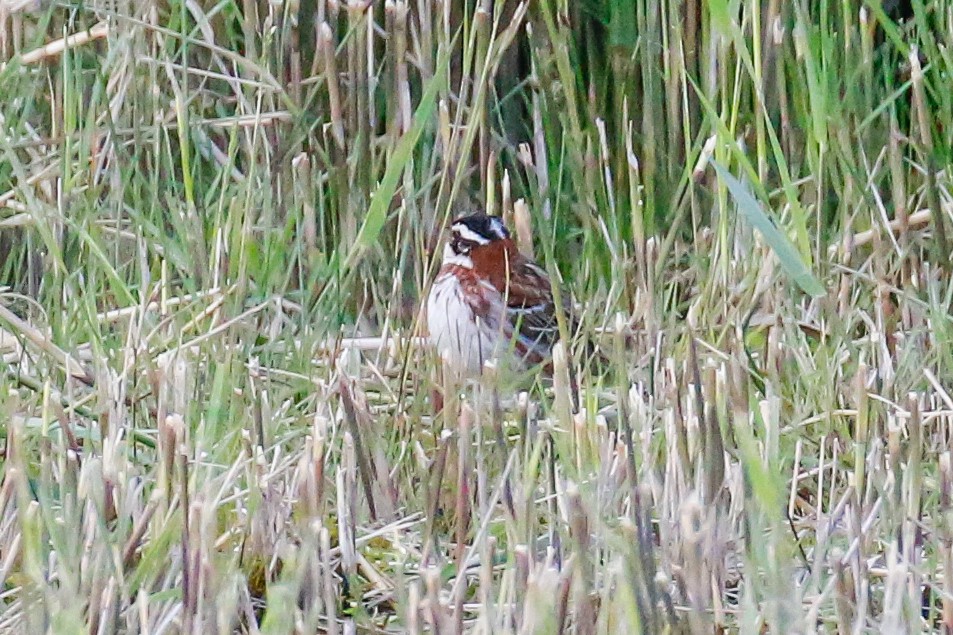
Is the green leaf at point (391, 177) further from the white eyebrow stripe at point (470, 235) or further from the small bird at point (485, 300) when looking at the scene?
the white eyebrow stripe at point (470, 235)

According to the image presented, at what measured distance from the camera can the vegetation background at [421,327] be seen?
238 cm

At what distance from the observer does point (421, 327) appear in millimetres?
3791

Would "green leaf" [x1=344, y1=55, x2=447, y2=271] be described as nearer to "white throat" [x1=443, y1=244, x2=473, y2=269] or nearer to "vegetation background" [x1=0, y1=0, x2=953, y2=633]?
"vegetation background" [x1=0, y1=0, x2=953, y2=633]

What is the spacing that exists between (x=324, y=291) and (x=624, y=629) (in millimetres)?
1657

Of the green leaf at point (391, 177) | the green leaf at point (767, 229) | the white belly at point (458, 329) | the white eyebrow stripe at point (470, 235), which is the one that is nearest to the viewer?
the green leaf at point (767, 229)

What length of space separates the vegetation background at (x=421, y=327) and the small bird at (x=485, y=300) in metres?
0.10

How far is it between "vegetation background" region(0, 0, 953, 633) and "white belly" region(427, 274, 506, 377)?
99 millimetres

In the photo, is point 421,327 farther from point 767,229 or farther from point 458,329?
point 767,229

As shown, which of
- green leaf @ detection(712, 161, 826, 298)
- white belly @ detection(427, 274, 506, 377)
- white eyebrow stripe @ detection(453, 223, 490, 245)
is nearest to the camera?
green leaf @ detection(712, 161, 826, 298)

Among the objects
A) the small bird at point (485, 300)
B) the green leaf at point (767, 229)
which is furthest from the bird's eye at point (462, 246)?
the green leaf at point (767, 229)

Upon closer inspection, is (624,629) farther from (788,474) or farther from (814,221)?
(814,221)

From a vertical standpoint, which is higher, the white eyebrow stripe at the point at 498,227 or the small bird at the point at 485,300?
the white eyebrow stripe at the point at 498,227

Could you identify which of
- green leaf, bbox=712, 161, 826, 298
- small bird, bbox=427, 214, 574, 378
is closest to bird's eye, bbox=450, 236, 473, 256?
small bird, bbox=427, 214, 574, 378

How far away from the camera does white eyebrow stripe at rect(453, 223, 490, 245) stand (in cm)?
405
